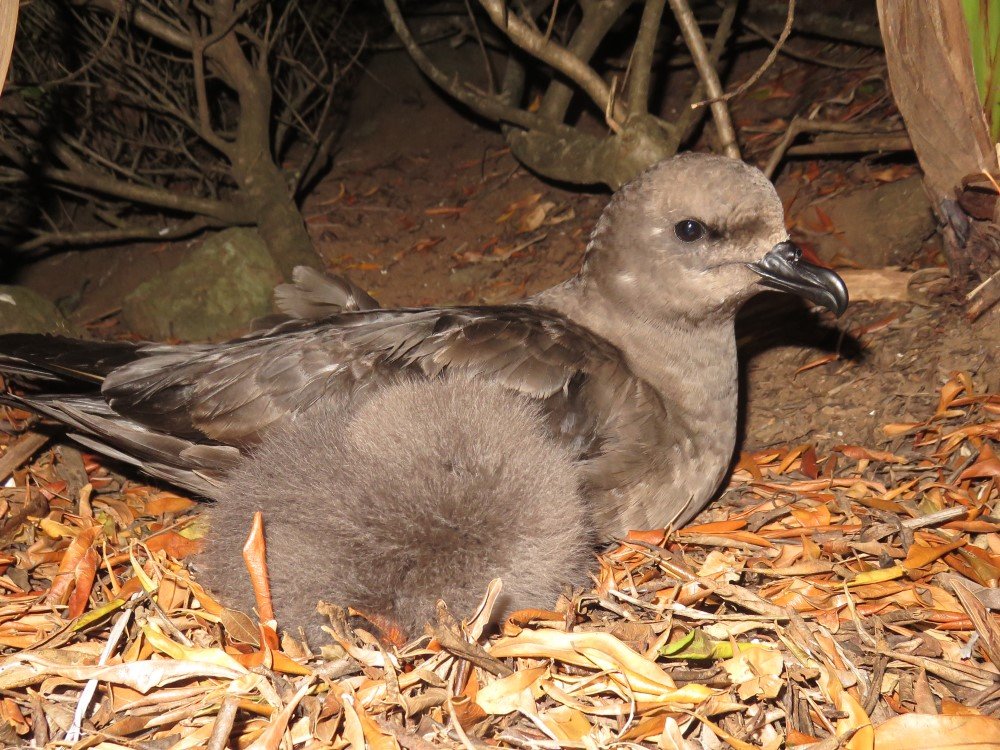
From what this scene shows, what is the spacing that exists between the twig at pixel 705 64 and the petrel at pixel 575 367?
47.4 inches

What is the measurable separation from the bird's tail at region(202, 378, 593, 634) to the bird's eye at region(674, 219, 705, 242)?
971mm

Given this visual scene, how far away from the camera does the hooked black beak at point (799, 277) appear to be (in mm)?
2715

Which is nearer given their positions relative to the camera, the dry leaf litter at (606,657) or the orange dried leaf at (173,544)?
the dry leaf litter at (606,657)

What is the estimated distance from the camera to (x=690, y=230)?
9.53ft

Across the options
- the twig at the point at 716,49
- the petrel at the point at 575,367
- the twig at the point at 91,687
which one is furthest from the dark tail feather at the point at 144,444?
the twig at the point at 716,49

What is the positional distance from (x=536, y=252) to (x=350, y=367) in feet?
8.77

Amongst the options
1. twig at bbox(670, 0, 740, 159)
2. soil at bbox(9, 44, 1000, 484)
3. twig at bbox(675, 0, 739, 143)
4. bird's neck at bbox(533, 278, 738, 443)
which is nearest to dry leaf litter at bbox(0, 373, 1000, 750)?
bird's neck at bbox(533, 278, 738, 443)

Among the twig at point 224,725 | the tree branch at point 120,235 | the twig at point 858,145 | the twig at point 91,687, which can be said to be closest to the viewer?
the twig at point 224,725

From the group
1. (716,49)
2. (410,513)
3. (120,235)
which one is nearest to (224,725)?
(410,513)

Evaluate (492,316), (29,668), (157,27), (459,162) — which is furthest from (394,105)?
(29,668)

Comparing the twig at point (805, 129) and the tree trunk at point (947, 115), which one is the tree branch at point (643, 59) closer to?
the twig at point (805, 129)

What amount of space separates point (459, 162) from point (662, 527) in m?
4.34

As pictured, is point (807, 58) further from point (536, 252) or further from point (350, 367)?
point (350, 367)

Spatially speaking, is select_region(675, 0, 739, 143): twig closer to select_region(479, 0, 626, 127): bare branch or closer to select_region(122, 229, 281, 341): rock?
select_region(479, 0, 626, 127): bare branch
